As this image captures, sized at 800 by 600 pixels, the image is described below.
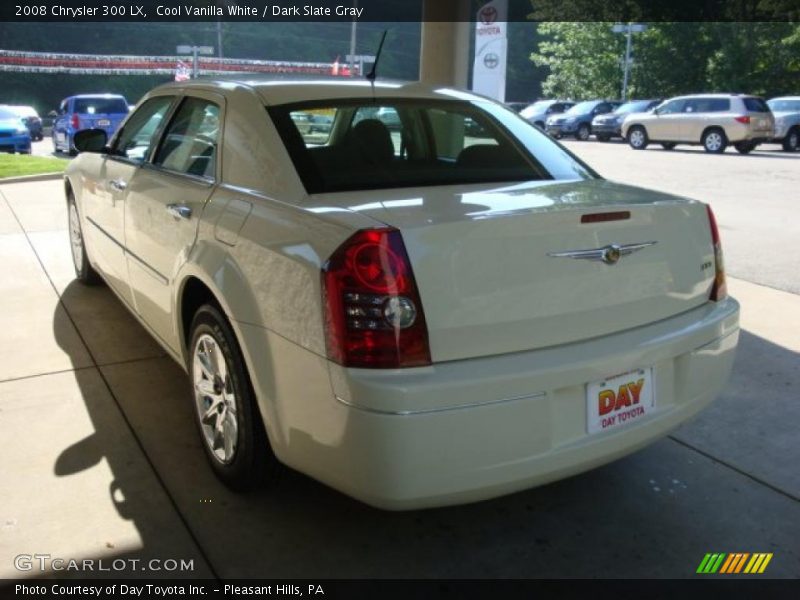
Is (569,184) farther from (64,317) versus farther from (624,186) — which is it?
(64,317)

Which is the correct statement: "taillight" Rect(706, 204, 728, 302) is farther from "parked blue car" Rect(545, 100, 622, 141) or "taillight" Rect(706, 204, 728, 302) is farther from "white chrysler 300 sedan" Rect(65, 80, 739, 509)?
"parked blue car" Rect(545, 100, 622, 141)

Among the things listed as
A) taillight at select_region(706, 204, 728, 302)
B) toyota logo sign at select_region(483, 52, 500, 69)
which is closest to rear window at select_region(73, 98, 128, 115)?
toyota logo sign at select_region(483, 52, 500, 69)

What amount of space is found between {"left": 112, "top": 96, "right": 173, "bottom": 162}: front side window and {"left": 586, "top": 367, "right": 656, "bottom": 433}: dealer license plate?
2.65 m

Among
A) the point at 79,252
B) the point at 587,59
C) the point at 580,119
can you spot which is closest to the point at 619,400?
the point at 79,252

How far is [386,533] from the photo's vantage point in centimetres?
281

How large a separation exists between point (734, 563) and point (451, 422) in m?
1.24

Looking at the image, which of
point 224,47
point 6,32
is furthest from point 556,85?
point 6,32

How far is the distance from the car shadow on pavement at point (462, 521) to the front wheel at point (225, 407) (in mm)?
122

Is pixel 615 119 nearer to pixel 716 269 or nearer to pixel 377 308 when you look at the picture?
pixel 716 269

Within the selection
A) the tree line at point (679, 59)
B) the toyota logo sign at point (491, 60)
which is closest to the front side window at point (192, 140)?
the toyota logo sign at point (491, 60)

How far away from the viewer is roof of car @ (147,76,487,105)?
323 cm

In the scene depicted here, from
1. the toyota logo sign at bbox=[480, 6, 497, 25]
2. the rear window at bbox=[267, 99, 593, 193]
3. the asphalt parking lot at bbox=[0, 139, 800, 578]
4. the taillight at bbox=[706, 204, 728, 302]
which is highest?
the toyota logo sign at bbox=[480, 6, 497, 25]

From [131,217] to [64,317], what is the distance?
1.67 m

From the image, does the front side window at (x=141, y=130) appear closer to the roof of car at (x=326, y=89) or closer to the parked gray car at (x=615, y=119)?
Answer: the roof of car at (x=326, y=89)
